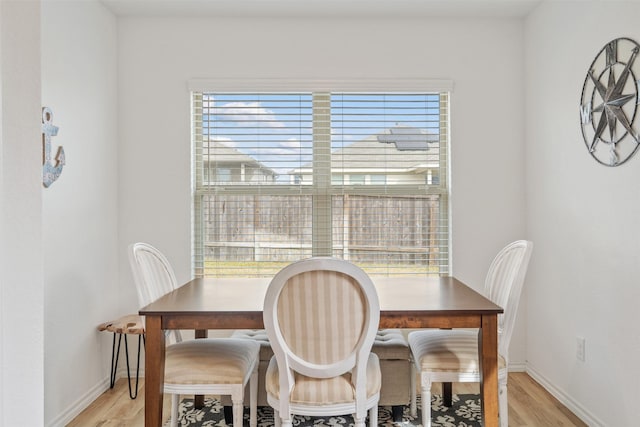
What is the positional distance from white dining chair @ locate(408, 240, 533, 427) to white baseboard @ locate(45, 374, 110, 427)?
1.92 metres

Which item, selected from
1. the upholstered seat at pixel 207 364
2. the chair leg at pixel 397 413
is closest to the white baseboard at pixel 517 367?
the chair leg at pixel 397 413

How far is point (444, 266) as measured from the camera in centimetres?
361

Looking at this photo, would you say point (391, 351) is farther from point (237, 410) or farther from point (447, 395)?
point (237, 410)

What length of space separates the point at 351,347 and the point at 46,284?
1677 mm

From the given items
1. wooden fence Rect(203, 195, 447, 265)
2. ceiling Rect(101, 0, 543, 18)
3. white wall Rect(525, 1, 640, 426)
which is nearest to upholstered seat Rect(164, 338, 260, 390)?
wooden fence Rect(203, 195, 447, 265)

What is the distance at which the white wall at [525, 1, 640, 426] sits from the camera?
7.72 feet

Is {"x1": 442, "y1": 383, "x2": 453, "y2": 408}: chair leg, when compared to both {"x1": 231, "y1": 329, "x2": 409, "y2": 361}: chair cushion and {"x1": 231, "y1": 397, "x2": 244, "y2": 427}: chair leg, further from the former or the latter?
{"x1": 231, "y1": 397, "x2": 244, "y2": 427}: chair leg

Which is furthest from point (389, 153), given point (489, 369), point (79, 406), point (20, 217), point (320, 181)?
point (20, 217)

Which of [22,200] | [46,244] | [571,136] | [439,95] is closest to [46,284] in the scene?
[46,244]

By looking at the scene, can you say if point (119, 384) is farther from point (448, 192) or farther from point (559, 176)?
point (559, 176)

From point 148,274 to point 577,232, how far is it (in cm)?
234

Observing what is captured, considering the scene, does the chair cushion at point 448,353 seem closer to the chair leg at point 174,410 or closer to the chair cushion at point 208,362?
the chair cushion at point 208,362

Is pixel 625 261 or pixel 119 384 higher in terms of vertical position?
pixel 625 261

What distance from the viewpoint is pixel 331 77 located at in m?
3.52
